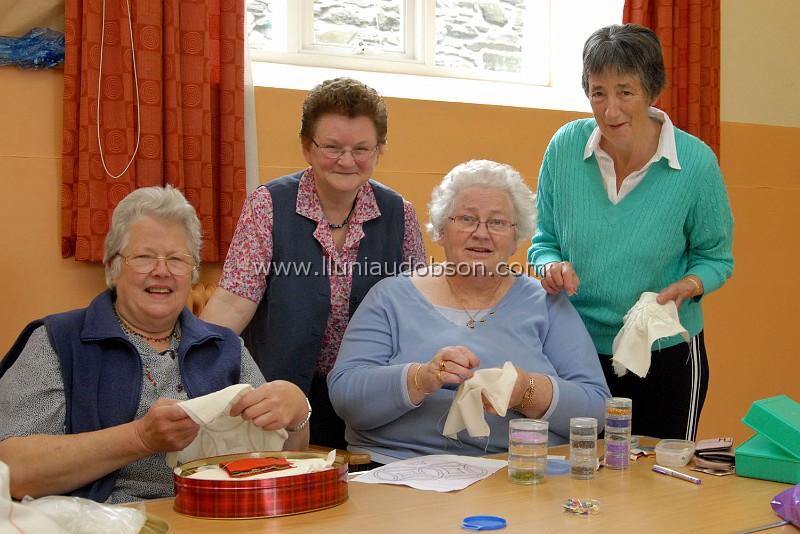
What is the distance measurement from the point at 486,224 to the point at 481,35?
2.63 metres

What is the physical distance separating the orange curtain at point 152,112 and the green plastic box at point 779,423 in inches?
88.5

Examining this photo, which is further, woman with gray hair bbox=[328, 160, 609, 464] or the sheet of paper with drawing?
woman with gray hair bbox=[328, 160, 609, 464]

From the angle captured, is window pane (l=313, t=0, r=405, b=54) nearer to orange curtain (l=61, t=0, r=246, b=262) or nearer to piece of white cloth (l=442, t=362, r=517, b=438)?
orange curtain (l=61, t=0, r=246, b=262)

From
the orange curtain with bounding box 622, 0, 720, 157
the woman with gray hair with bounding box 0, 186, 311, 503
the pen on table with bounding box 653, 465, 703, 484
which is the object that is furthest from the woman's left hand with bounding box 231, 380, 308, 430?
the orange curtain with bounding box 622, 0, 720, 157

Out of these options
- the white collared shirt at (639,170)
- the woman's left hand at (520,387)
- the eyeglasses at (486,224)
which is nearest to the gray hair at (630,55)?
the white collared shirt at (639,170)

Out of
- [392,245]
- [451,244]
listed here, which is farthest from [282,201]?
[451,244]

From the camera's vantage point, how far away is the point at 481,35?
15.7 ft

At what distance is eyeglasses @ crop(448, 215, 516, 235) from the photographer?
7.93 ft

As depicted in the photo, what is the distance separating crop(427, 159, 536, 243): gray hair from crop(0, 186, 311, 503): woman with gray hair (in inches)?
27.8

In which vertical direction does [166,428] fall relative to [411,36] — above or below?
below

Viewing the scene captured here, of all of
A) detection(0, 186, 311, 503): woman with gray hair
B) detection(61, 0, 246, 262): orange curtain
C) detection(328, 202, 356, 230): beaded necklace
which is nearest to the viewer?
detection(0, 186, 311, 503): woman with gray hair

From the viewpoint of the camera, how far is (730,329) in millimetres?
4984

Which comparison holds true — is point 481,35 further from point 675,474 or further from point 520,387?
point 675,474

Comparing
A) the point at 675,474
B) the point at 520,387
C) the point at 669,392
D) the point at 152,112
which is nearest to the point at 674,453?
the point at 675,474
